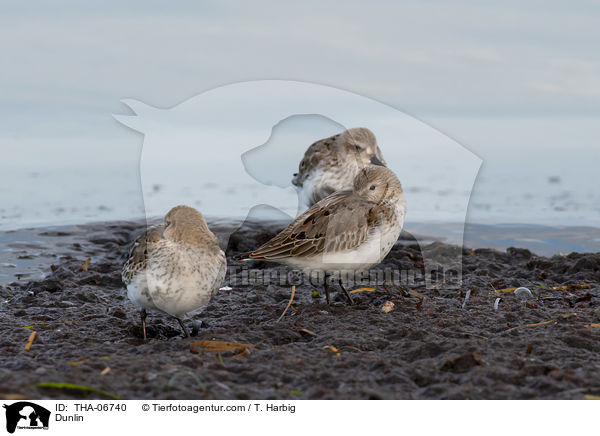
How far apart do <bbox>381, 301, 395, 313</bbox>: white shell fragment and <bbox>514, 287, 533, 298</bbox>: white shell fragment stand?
64.3 inches

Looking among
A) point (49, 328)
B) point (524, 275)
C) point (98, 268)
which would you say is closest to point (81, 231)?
point (98, 268)

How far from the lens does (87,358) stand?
5.75 m

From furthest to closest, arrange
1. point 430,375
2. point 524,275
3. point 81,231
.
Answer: point 81,231
point 524,275
point 430,375

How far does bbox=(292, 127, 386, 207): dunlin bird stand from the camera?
36.2 ft

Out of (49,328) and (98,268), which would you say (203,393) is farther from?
(98,268)

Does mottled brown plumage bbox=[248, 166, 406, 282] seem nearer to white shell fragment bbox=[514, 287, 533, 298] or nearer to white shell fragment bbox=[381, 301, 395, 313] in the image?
white shell fragment bbox=[381, 301, 395, 313]

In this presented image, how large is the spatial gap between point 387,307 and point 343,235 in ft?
2.99

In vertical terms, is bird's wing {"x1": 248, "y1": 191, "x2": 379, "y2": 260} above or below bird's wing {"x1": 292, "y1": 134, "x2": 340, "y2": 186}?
below

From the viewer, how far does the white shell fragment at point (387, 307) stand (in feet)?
23.7

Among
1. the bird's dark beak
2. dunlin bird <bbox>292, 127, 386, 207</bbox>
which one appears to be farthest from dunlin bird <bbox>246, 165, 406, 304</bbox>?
the bird's dark beak

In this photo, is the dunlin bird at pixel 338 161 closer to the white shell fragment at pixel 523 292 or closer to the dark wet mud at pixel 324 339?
the dark wet mud at pixel 324 339

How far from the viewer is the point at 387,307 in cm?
729

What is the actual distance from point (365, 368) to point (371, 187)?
315cm
